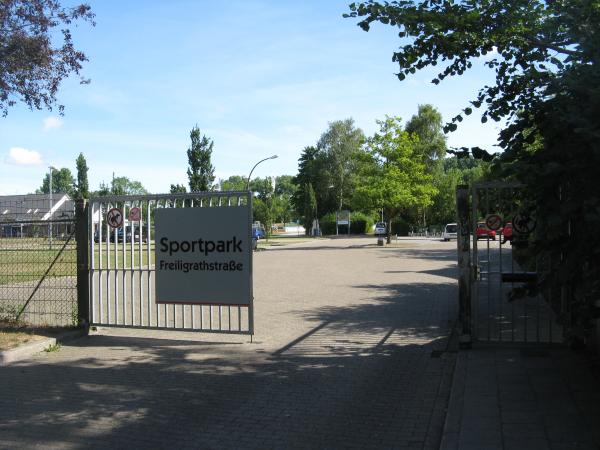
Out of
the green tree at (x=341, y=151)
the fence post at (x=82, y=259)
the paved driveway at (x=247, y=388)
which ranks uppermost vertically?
the green tree at (x=341, y=151)

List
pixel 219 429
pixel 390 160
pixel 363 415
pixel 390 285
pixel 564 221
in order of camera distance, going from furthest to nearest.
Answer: pixel 390 160 → pixel 390 285 → pixel 363 415 → pixel 219 429 → pixel 564 221

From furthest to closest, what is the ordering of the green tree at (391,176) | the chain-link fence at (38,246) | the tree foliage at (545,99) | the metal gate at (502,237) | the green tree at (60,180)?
the green tree at (60,180), the green tree at (391,176), the chain-link fence at (38,246), the metal gate at (502,237), the tree foliage at (545,99)

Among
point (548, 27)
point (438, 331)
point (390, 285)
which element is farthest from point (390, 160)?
point (548, 27)

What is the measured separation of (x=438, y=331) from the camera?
Result: 9055 mm

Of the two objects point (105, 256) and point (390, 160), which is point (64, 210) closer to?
point (105, 256)

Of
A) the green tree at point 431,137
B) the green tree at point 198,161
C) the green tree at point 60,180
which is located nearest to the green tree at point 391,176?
the green tree at point 198,161

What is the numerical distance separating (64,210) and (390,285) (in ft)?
31.7

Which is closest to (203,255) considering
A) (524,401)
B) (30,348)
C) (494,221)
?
(30,348)

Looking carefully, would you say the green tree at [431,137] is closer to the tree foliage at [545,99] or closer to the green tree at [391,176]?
the green tree at [391,176]

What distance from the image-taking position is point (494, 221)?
7.42 meters

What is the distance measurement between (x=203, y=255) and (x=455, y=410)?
450 cm

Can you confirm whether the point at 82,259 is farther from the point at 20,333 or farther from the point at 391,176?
the point at 391,176

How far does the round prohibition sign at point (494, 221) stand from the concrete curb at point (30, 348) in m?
6.48

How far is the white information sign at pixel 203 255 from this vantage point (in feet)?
26.4
